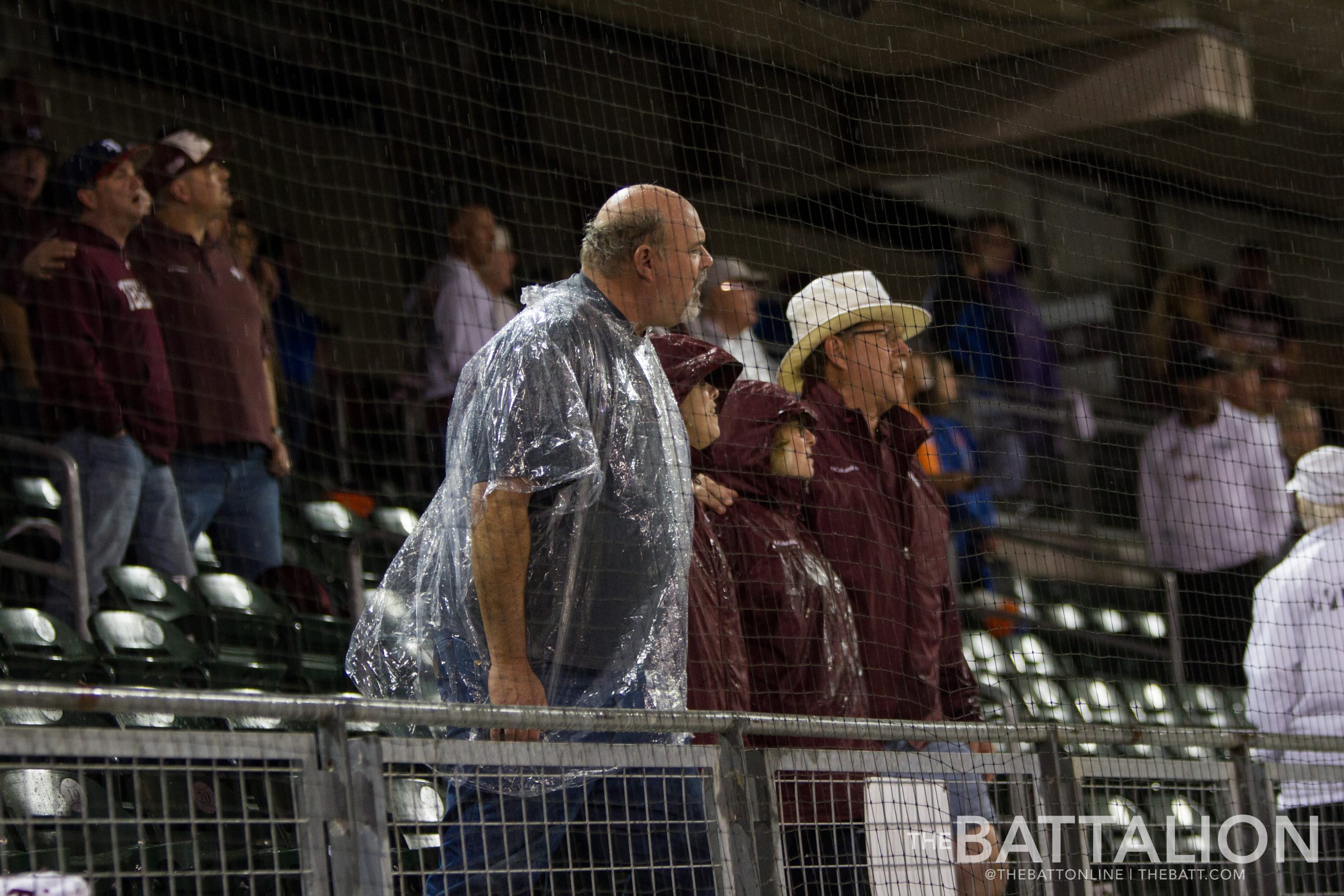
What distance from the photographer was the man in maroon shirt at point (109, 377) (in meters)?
5.27

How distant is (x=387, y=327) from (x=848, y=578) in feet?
15.0

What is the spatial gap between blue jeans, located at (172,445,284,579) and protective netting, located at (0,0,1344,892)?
0.01 meters

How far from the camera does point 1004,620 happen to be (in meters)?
7.52

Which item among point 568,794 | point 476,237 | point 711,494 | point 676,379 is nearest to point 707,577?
point 711,494

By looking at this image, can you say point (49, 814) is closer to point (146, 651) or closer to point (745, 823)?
point (146, 651)

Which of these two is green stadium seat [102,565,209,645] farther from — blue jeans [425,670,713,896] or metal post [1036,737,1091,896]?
metal post [1036,737,1091,896]

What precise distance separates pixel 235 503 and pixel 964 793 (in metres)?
2.94

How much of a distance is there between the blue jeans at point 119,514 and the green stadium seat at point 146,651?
21 cm

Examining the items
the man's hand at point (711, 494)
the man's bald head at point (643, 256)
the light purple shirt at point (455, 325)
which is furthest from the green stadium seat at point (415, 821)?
the light purple shirt at point (455, 325)

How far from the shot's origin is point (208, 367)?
18.8ft

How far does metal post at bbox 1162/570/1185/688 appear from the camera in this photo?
7422 millimetres

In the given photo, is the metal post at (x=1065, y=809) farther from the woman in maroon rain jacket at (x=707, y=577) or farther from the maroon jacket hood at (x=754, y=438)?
the maroon jacket hood at (x=754, y=438)

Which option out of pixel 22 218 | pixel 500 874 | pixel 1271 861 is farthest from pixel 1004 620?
pixel 500 874

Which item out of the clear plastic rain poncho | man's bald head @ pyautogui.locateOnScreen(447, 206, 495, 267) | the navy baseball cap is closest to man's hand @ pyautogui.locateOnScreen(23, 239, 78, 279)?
the navy baseball cap
